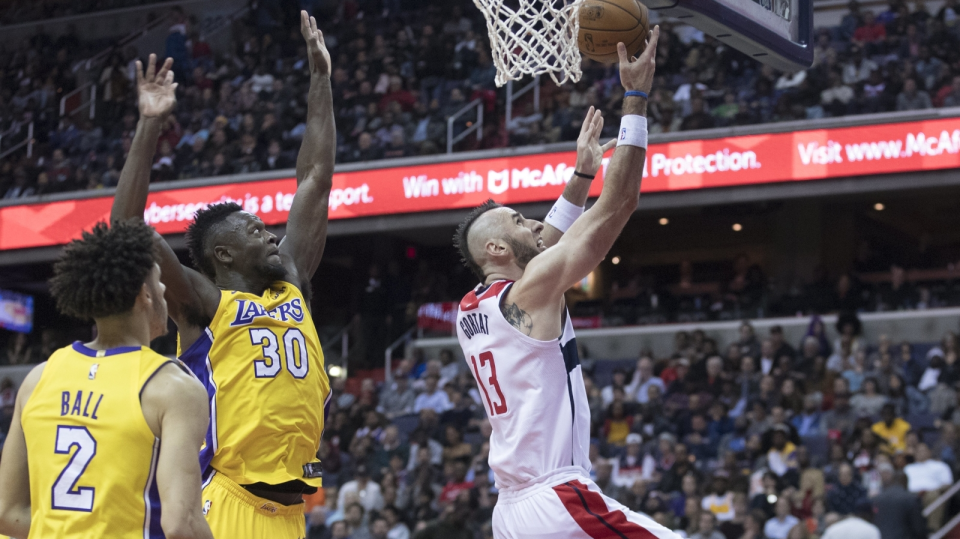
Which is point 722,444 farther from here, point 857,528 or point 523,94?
point 523,94

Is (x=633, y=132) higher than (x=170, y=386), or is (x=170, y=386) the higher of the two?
(x=633, y=132)

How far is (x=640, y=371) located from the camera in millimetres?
14195

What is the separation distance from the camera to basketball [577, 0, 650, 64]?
516 centimetres

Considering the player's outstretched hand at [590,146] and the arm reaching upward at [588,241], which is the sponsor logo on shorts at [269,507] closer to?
the arm reaching upward at [588,241]

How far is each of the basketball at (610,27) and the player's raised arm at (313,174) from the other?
122cm

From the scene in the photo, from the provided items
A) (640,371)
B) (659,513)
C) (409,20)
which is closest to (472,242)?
(659,513)

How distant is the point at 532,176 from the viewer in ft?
52.7

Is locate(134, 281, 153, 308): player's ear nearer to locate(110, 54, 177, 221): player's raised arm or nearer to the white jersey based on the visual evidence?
locate(110, 54, 177, 221): player's raised arm

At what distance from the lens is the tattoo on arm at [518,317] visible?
4.25m

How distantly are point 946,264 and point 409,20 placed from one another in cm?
998

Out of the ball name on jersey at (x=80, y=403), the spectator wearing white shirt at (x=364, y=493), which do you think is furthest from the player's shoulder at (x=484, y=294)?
the spectator wearing white shirt at (x=364, y=493)

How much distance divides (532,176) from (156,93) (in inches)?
469

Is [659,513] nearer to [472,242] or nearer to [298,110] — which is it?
[472,242]

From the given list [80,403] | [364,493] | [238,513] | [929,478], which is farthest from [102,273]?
[364,493]
